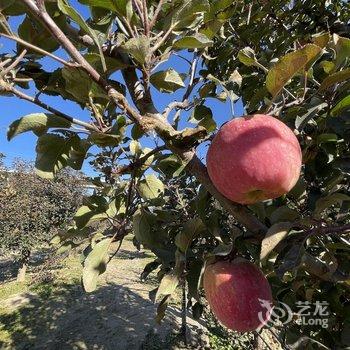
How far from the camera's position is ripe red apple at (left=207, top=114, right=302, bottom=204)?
1.01 meters

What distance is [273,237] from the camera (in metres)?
1.01

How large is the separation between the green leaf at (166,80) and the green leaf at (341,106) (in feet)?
1.63

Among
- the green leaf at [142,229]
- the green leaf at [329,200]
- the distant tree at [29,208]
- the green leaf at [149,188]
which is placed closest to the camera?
the green leaf at [329,200]

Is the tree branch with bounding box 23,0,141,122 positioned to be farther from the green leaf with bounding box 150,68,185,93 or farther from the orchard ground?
the orchard ground

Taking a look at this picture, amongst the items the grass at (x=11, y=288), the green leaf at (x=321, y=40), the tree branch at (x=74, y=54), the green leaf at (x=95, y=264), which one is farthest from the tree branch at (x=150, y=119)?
the grass at (x=11, y=288)

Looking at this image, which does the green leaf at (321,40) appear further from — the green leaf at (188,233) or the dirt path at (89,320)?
the dirt path at (89,320)

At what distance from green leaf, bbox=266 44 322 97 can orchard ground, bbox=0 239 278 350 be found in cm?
474

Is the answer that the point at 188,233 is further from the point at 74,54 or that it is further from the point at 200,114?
the point at 74,54

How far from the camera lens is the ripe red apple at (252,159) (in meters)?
1.01

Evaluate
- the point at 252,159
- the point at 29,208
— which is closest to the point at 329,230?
the point at 252,159

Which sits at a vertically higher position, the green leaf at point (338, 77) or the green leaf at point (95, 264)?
the green leaf at point (338, 77)

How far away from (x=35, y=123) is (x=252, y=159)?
0.65 meters

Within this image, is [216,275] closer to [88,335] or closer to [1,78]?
[1,78]

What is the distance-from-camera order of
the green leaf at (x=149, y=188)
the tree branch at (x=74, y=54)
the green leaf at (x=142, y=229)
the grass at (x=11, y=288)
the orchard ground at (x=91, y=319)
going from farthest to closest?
the grass at (x=11, y=288), the orchard ground at (x=91, y=319), the green leaf at (x=149, y=188), the green leaf at (x=142, y=229), the tree branch at (x=74, y=54)
